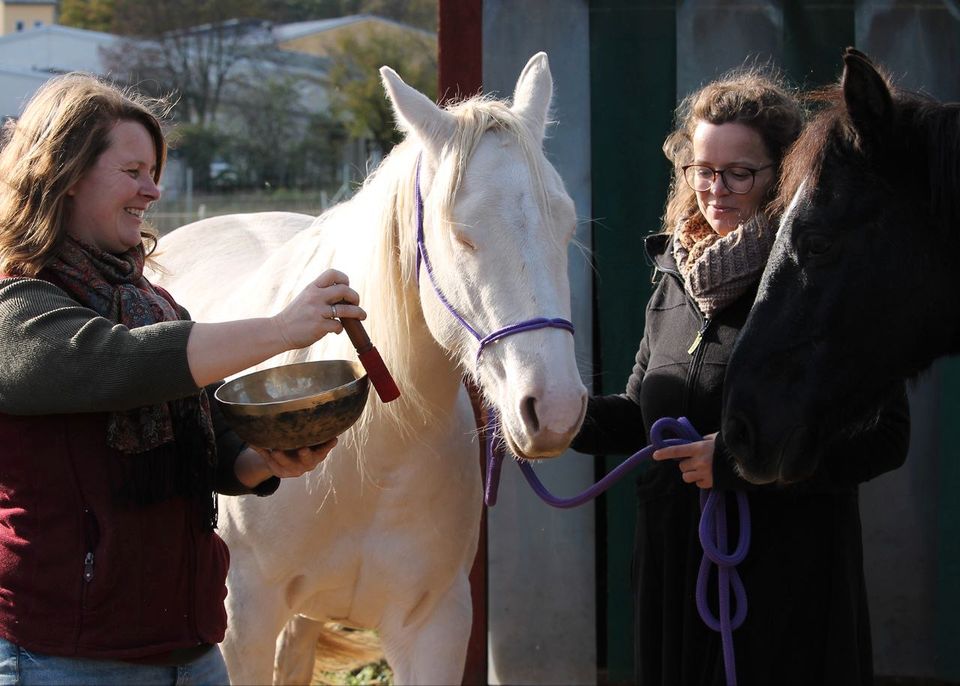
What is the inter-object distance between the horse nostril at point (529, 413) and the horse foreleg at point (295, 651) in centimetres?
186

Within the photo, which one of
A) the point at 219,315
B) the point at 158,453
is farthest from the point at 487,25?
the point at 158,453

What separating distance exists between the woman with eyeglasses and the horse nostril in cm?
50

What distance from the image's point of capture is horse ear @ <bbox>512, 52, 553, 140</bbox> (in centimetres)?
218

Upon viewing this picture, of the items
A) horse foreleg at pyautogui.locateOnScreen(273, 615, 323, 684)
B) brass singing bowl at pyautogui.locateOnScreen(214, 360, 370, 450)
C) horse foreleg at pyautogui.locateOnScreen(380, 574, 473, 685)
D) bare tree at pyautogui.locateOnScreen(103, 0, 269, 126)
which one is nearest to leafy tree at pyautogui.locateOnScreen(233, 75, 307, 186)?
bare tree at pyautogui.locateOnScreen(103, 0, 269, 126)

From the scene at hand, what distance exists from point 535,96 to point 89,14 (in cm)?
4167

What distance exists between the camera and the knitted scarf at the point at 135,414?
1.78 meters

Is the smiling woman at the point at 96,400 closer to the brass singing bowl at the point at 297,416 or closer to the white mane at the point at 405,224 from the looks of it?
the brass singing bowl at the point at 297,416

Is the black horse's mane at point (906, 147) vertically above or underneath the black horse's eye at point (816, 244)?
above

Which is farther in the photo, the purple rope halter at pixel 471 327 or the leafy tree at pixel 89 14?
the leafy tree at pixel 89 14

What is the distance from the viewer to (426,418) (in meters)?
2.44

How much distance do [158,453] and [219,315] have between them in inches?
51.4

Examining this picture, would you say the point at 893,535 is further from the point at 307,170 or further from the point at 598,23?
the point at 307,170

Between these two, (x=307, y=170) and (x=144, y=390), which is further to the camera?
(x=307, y=170)

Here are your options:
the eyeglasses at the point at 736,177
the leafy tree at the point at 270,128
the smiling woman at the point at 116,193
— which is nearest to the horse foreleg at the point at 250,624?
the smiling woman at the point at 116,193
